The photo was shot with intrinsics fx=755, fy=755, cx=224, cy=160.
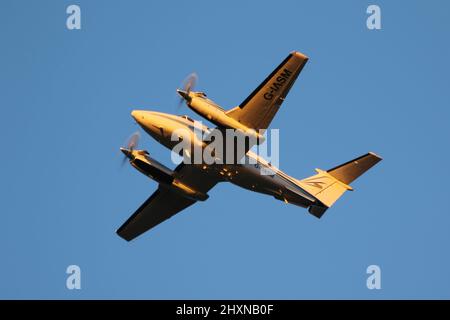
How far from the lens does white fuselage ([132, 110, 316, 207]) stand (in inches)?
1385

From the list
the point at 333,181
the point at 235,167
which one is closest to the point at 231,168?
the point at 235,167

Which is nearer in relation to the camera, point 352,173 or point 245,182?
point 245,182

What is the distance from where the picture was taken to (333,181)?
128 ft

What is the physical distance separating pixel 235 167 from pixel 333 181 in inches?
250

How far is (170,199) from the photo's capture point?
3969cm

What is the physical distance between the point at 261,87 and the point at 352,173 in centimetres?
883

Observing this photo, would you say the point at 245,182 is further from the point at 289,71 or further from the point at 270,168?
the point at 289,71

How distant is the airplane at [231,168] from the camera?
33156 mm

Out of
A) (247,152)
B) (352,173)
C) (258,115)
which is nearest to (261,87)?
(258,115)

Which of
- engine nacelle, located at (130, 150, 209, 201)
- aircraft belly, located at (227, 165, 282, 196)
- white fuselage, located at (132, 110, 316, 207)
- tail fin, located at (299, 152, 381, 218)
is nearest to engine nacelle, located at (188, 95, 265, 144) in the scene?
white fuselage, located at (132, 110, 316, 207)

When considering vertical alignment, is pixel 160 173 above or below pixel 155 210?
above

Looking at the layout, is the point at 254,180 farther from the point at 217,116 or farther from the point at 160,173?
the point at 160,173

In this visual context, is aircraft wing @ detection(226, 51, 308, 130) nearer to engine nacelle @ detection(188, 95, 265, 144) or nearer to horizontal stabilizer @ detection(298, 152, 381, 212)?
engine nacelle @ detection(188, 95, 265, 144)

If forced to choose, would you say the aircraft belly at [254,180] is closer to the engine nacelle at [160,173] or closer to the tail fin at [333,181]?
the tail fin at [333,181]
